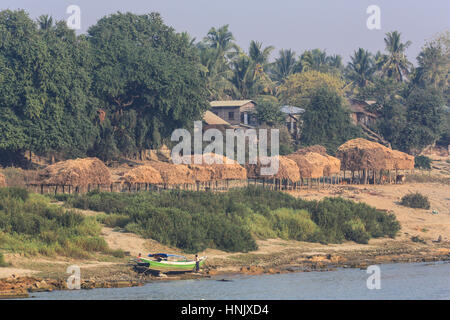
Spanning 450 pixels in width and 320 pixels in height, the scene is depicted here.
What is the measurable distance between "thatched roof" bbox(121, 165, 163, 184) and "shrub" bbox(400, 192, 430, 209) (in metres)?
16.4

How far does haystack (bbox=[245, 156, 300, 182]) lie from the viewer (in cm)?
4828

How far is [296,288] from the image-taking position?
1021 inches

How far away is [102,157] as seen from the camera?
56.8 meters

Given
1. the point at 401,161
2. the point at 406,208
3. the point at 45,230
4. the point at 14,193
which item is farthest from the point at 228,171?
the point at 45,230

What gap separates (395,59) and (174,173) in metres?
62.1

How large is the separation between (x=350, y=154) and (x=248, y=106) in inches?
947

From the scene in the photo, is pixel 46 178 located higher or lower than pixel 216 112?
lower

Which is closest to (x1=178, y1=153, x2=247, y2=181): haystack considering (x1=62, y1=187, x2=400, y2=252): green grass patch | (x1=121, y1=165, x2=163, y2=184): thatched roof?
(x1=62, y1=187, x2=400, y2=252): green grass patch

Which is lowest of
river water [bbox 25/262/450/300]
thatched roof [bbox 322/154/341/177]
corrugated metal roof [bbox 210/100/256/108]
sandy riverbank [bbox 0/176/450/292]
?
river water [bbox 25/262/450/300]

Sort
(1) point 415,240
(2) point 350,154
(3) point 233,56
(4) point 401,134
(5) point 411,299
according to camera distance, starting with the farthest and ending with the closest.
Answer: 1. (3) point 233,56
2. (4) point 401,134
3. (2) point 350,154
4. (1) point 415,240
5. (5) point 411,299

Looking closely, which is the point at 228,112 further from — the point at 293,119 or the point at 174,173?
the point at 174,173

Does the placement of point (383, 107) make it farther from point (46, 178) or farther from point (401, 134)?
point (46, 178)

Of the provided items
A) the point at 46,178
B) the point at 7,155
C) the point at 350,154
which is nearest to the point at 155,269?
the point at 46,178

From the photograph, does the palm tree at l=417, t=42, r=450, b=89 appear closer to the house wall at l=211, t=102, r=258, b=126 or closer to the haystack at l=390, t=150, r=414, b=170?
the house wall at l=211, t=102, r=258, b=126
